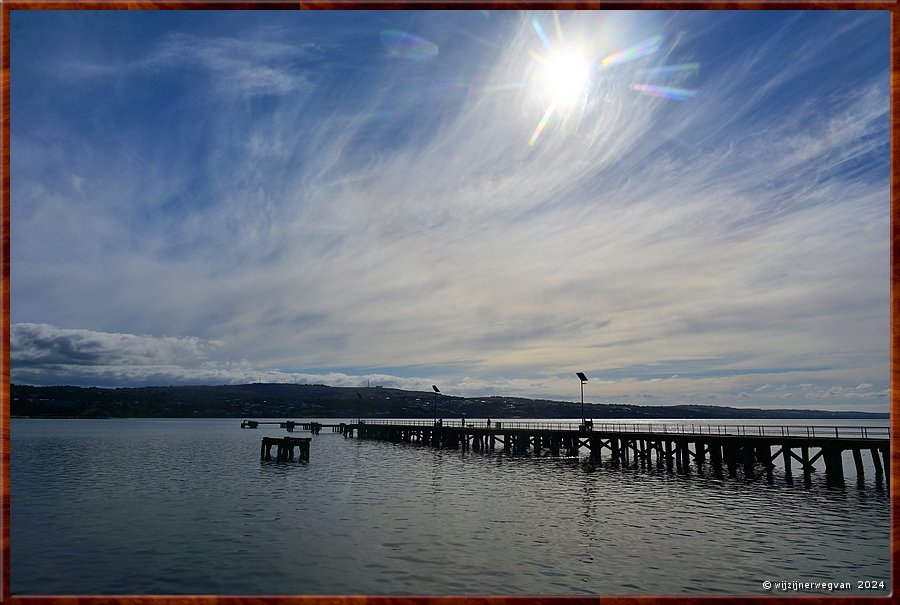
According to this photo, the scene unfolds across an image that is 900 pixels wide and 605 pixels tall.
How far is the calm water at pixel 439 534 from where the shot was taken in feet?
66.0

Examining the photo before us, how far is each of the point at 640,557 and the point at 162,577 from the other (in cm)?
1663

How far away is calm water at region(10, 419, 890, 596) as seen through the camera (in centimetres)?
2011

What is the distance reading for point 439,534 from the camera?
87.8 ft

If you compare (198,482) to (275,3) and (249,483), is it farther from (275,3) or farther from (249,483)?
(275,3)

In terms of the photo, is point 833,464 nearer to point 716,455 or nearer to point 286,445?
point 716,455

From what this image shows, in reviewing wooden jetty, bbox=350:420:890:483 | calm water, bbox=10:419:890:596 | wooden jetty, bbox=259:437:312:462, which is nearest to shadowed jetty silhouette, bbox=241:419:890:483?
wooden jetty, bbox=350:420:890:483

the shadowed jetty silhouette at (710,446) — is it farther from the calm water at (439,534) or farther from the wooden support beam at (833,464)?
the calm water at (439,534)

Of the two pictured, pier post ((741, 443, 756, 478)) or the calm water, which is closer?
the calm water

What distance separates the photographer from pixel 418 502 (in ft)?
118

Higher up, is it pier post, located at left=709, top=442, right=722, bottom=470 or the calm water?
pier post, located at left=709, top=442, right=722, bottom=470

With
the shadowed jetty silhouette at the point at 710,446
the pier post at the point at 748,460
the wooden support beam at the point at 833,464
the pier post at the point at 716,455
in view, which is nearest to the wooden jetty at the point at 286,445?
the shadowed jetty silhouette at the point at 710,446

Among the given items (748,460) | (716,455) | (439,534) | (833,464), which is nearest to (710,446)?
(716,455)

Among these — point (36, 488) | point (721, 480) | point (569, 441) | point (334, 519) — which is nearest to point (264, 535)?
point (334, 519)

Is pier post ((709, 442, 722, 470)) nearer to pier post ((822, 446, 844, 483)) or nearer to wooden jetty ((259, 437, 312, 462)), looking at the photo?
pier post ((822, 446, 844, 483))
